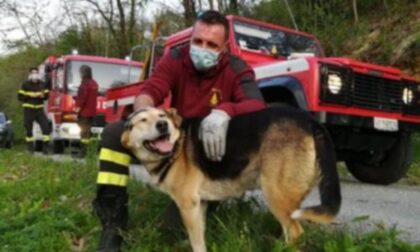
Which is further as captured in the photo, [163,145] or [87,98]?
[87,98]

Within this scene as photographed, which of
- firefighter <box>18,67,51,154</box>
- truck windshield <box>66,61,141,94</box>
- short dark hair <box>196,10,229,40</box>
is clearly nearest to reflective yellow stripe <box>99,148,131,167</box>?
short dark hair <box>196,10,229,40</box>

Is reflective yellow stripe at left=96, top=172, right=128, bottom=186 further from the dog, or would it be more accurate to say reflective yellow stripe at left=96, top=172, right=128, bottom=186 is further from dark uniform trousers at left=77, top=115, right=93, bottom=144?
dark uniform trousers at left=77, top=115, right=93, bottom=144

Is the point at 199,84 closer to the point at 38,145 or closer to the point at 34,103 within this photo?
the point at 34,103

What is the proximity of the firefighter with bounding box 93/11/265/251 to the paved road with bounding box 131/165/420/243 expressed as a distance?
862 millimetres

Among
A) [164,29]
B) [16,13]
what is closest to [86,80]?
[164,29]

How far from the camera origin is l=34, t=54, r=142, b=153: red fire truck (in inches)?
509

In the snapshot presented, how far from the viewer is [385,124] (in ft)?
20.3

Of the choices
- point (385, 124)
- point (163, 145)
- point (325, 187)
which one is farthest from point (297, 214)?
point (385, 124)

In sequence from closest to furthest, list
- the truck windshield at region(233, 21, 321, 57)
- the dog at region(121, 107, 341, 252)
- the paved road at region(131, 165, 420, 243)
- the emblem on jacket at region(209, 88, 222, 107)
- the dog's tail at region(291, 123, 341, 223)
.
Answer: the dog's tail at region(291, 123, 341, 223) < the dog at region(121, 107, 341, 252) < the emblem on jacket at region(209, 88, 222, 107) < the paved road at region(131, 165, 420, 243) < the truck windshield at region(233, 21, 321, 57)

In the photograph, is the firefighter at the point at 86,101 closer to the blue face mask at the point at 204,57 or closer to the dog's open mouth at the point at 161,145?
the blue face mask at the point at 204,57

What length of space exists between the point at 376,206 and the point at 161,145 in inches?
102

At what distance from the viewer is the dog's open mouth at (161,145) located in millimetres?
3166

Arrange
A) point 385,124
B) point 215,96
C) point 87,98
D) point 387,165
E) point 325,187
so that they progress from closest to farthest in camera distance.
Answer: point 325,187
point 215,96
point 385,124
point 387,165
point 87,98

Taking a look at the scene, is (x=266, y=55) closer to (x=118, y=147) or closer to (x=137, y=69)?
(x=118, y=147)
